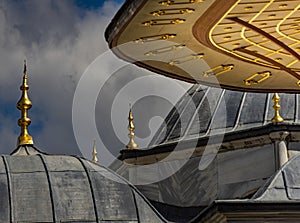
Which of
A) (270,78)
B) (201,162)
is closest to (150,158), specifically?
(201,162)

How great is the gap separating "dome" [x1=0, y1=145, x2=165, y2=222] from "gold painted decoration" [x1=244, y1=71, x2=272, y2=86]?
3.39 m

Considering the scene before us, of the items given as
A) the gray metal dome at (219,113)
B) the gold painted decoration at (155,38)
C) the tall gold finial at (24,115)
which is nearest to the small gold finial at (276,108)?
the gray metal dome at (219,113)

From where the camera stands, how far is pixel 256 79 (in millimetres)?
11766

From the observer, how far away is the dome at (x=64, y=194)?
1459 cm

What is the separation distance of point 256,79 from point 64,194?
3.66 meters

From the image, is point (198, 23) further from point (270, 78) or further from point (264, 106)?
point (264, 106)

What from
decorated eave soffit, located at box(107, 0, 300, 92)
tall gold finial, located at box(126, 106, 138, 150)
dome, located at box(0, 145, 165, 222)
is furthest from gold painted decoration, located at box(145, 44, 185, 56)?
tall gold finial, located at box(126, 106, 138, 150)

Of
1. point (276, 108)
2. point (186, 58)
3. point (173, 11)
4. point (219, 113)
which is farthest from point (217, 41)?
point (219, 113)

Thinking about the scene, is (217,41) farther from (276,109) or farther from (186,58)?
(276,109)

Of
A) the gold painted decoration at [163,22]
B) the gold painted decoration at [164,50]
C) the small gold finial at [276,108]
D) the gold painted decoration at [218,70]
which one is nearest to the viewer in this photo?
the gold painted decoration at [163,22]

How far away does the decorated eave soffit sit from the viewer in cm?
957

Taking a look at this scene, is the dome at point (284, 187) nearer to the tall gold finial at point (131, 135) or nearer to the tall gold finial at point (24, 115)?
the tall gold finial at point (24, 115)

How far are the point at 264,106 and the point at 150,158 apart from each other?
270cm

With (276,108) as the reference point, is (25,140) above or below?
below
